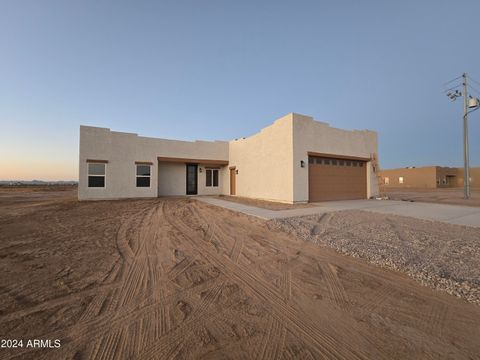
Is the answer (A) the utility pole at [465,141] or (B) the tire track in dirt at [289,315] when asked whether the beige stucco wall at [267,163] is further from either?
(A) the utility pole at [465,141]

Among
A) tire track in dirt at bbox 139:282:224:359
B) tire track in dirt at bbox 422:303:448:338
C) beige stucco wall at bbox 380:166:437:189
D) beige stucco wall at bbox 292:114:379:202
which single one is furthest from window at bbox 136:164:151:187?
beige stucco wall at bbox 380:166:437:189

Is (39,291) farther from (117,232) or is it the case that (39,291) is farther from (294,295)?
(294,295)

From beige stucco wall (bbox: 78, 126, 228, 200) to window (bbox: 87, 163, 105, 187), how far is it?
248mm

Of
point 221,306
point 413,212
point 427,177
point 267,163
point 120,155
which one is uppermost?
point 120,155

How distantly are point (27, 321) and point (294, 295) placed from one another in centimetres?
292

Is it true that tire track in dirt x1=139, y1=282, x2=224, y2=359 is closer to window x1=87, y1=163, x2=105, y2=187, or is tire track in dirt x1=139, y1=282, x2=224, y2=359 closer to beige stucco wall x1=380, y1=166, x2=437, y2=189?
window x1=87, y1=163, x2=105, y2=187

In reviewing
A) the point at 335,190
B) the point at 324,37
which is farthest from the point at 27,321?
the point at 324,37

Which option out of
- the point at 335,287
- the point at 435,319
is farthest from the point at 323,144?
the point at 435,319

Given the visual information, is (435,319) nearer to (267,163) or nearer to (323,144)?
(323,144)

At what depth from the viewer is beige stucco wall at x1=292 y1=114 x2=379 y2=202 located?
10.4 m

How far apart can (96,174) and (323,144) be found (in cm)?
1504

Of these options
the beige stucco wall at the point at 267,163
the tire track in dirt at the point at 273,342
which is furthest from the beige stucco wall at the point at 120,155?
the tire track in dirt at the point at 273,342

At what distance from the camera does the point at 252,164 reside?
1387 cm

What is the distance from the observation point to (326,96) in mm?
28984
